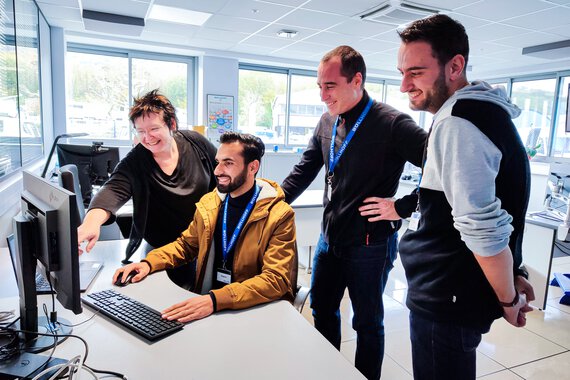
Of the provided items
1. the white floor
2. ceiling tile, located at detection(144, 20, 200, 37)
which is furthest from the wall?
the white floor

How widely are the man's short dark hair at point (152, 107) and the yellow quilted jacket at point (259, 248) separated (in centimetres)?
51

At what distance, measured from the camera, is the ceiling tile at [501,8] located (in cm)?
395

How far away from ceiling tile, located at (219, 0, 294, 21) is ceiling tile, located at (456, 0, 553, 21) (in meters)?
1.97

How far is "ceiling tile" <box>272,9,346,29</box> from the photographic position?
15.0 feet

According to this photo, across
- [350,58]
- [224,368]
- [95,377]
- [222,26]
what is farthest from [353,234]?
[222,26]

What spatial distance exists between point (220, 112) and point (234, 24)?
221cm

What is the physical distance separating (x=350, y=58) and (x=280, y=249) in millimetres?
858

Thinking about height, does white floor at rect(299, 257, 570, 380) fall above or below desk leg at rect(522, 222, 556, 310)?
below

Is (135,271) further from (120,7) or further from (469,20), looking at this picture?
(469,20)

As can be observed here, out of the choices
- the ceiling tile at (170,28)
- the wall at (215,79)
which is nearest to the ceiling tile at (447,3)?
the ceiling tile at (170,28)

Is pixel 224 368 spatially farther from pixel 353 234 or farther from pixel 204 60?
pixel 204 60

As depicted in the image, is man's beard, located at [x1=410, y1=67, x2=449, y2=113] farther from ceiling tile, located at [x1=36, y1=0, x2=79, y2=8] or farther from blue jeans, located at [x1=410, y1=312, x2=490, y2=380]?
ceiling tile, located at [x1=36, y1=0, x2=79, y2=8]

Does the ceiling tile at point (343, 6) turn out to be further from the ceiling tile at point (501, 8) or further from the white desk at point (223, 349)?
the white desk at point (223, 349)

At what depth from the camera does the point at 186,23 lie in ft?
17.1
